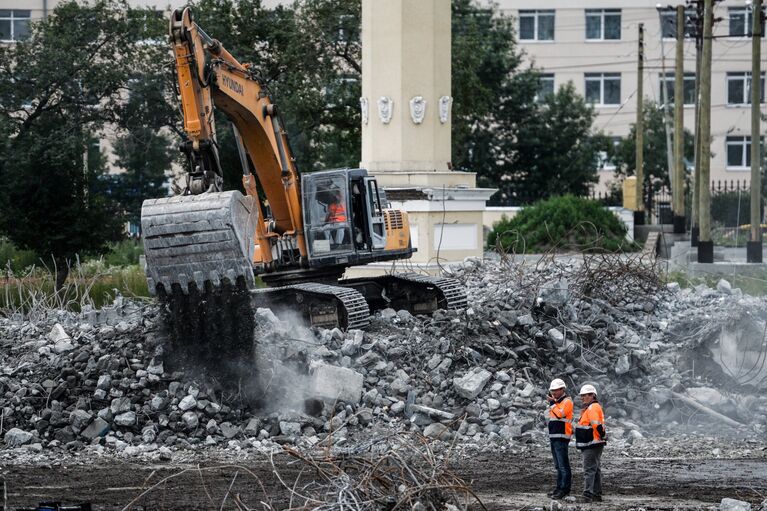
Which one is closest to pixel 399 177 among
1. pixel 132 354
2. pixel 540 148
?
pixel 132 354

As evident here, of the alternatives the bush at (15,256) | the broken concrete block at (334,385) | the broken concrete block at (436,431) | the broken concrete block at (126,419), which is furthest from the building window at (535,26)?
the broken concrete block at (126,419)

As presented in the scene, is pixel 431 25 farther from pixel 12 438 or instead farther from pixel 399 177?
pixel 12 438

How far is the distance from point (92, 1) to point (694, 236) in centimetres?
1628

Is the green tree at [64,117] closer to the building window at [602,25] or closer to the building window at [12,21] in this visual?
the building window at [12,21]

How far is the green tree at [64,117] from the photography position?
25.2 m

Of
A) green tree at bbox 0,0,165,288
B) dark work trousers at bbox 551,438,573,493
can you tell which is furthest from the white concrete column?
dark work trousers at bbox 551,438,573,493

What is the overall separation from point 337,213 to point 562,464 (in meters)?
7.53

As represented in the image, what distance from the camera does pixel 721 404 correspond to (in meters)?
14.4

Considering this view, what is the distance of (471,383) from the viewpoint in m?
14.1

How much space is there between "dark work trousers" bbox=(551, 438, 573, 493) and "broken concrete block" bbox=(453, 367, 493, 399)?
368 centimetres

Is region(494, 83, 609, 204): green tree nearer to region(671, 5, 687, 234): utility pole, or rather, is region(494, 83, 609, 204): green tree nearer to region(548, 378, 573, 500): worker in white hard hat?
region(671, 5, 687, 234): utility pole

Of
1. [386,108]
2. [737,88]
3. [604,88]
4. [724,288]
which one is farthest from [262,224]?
[737,88]

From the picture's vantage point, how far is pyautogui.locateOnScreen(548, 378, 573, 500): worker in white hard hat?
10.2 metres

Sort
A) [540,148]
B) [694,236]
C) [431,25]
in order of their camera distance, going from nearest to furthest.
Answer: [431,25] → [694,236] → [540,148]
